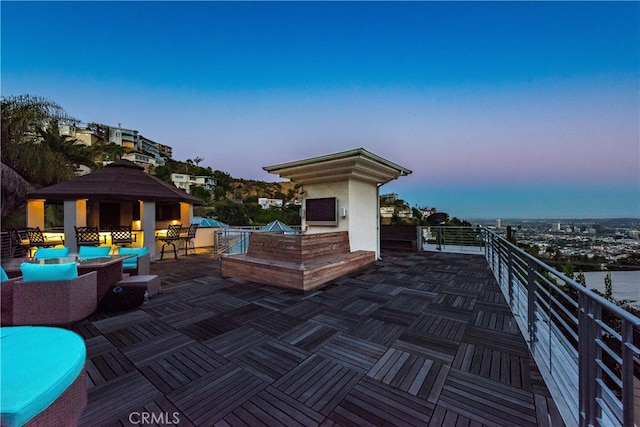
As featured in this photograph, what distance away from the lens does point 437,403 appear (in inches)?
67.6

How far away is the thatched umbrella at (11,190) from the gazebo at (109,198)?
229cm

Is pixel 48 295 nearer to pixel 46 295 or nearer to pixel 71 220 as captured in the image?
pixel 46 295

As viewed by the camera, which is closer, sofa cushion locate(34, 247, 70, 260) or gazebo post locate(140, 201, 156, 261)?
sofa cushion locate(34, 247, 70, 260)

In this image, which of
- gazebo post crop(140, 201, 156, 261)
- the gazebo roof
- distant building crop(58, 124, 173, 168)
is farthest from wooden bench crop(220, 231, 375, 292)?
distant building crop(58, 124, 173, 168)

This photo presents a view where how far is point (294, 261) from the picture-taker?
486 cm

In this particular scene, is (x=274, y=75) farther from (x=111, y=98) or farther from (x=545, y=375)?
(x=545, y=375)

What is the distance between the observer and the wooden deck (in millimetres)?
1630

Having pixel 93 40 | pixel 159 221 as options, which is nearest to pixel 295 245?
pixel 159 221

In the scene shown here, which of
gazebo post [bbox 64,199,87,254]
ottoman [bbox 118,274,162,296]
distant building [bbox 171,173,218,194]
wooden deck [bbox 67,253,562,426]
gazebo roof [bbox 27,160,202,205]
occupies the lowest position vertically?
wooden deck [bbox 67,253,562,426]

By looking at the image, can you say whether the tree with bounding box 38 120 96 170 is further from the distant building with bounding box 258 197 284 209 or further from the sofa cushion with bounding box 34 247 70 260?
the distant building with bounding box 258 197 284 209

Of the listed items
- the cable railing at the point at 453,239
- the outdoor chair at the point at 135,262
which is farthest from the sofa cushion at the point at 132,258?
the cable railing at the point at 453,239

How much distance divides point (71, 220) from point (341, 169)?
8.21 metres

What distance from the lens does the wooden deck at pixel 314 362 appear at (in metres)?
1.63

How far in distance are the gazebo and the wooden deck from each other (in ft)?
15.9
